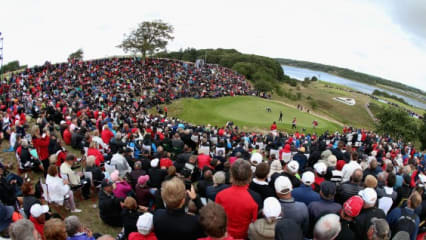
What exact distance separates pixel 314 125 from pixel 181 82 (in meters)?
21.9

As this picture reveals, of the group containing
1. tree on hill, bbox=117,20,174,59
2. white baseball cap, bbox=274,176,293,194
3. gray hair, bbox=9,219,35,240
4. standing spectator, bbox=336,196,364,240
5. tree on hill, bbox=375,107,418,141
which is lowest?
tree on hill, bbox=375,107,418,141

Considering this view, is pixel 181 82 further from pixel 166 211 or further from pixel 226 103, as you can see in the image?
pixel 166 211

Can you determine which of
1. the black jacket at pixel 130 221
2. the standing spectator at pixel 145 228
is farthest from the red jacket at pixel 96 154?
the standing spectator at pixel 145 228

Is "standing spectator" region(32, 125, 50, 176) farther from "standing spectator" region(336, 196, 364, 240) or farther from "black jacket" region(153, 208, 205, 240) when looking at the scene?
"standing spectator" region(336, 196, 364, 240)

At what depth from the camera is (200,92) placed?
40.0m

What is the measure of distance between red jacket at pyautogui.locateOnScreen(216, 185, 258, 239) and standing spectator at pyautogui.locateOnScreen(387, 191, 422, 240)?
9.82ft

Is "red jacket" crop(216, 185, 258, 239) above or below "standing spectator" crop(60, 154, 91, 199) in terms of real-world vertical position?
above

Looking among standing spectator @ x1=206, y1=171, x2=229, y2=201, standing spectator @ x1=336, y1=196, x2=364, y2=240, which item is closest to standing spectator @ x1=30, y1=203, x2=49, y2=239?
standing spectator @ x1=206, y1=171, x2=229, y2=201

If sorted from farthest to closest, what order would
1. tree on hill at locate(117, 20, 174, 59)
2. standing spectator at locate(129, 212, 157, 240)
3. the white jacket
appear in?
tree on hill at locate(117, 20, 174, 59) → the white jacket → standing spectator at locate(129, 212, 157, 240)

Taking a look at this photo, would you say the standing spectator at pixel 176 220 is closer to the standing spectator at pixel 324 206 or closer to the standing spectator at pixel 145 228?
the standing spectator at pixel 145 228

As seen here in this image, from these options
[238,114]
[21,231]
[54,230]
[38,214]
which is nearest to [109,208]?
[38,214]

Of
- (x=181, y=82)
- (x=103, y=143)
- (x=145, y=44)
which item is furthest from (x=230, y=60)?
(x=103, y=143)

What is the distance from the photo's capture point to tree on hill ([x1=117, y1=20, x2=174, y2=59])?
55.1 metres

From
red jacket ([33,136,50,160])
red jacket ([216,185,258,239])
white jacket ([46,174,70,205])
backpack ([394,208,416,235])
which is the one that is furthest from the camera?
red jacket ([33,136,50,160])
